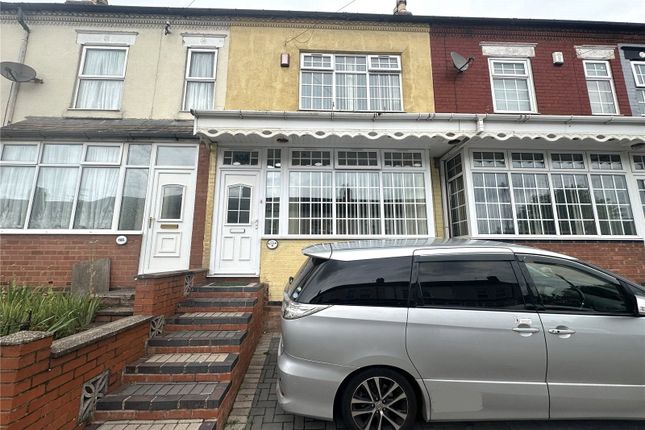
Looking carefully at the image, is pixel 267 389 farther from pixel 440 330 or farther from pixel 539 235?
pixel 539 235

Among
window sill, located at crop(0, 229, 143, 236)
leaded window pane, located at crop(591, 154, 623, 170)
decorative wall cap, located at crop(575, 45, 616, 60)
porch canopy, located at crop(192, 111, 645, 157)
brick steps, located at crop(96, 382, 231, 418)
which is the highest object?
decorative wall cap, located at crop(575, 45, 616, 60)

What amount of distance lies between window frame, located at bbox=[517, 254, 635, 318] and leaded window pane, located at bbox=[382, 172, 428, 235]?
361 cm

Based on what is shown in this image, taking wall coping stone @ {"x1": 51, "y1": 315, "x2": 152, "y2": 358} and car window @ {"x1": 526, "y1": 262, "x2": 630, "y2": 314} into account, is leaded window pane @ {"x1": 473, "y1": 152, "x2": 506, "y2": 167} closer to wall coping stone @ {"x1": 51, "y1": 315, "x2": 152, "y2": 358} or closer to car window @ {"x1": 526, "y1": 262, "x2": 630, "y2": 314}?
car window @ {"x1": 526, "y1": 262, "x2": 630, "y2": 314}

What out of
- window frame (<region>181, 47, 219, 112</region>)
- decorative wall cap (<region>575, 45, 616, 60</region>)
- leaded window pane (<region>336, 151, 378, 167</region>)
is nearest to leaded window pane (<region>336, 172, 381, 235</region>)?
leaded window pane (<region>336, 151, 378, 167</region>)

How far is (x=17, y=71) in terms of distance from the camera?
6723mm

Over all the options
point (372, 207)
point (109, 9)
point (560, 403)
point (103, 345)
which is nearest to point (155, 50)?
point (109, 9)

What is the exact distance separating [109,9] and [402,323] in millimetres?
10057

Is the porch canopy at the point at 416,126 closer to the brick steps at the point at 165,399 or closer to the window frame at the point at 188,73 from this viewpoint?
the window frame at the point at 188,73

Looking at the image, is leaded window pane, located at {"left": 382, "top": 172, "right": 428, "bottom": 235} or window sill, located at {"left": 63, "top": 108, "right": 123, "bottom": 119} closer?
leaded window pane, located at {"left": 382, "top": 172, "right": 428, "bottom": 235}

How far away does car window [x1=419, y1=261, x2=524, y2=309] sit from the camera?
2.78m

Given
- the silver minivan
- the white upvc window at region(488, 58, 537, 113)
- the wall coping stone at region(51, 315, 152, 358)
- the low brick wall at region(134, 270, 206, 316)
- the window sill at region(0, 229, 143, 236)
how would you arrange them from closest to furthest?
the wall coping stone at region(51, 315, 152, 358), the silver minivan, the low brick wall at region(134, 270, 206, 316), the window sill at region(0, 229, 143, 236), the white upvc window at region(488, 58, 537, 113)

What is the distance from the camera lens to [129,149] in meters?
6.69

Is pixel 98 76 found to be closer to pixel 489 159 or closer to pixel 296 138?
pixel 296 138

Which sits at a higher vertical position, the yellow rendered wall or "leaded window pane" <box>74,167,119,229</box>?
the yellow rendered wall
